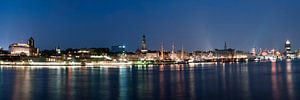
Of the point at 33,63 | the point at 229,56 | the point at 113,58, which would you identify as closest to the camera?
the point at 33,63

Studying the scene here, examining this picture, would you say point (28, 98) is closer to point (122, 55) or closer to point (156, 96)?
point (156, 96)

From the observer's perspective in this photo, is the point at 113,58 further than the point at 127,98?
Yes

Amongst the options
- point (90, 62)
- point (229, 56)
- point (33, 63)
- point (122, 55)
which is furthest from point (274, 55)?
point (33, 63)

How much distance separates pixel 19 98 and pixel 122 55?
114 meters

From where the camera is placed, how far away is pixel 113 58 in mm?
130125

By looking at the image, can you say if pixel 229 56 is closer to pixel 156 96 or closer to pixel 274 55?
pixel 274 55

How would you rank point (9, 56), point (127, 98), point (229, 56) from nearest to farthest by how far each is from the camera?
1. point (127, 98)
2. point (9, 56)
3. point (229, 56)

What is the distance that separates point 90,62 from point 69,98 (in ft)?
304

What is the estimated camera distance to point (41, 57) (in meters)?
116

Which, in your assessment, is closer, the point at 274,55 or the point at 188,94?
the point at 188,94

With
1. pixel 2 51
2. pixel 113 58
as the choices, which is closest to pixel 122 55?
pixel 113 58

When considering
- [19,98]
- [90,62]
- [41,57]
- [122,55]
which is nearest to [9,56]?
[41,57]

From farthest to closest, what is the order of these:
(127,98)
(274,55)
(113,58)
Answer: (274,55)
(113,58)
(127,98)

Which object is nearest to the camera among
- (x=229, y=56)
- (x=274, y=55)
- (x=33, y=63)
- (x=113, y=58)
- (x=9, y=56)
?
(x=33, y=63)
